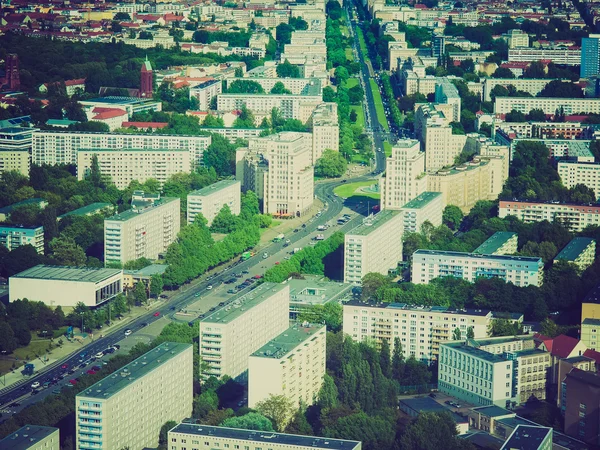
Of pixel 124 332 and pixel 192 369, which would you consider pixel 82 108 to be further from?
pixel 192 369

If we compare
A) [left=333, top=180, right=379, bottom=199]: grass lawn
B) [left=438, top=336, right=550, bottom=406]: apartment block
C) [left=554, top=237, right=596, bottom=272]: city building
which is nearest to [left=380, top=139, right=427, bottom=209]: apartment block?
[left=333, top=180, right=379, bottom=199]: grass lawn

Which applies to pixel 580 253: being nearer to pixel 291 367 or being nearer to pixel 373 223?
pixel 373 223

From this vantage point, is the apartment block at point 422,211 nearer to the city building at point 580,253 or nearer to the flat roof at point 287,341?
the city building at point 580,253

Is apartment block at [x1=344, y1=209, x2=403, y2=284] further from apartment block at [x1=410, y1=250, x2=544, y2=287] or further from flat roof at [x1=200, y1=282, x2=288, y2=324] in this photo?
flat roof at [x1=200, y1=282, x2=288, y2=324]

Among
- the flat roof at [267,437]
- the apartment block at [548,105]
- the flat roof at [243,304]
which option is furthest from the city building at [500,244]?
the apartment block at [548,105]

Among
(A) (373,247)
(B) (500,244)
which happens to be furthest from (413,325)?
(B) (500,244)
